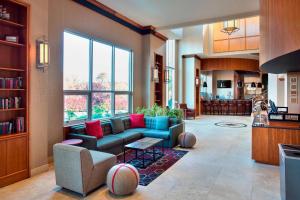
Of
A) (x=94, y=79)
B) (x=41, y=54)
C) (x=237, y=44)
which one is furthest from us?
(x=237, y=44)

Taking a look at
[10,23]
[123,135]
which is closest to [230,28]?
[123,135]

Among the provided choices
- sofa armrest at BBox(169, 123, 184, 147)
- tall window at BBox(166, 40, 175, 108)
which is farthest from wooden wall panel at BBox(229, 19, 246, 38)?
sofa armrest at BBox(169, 123, 184, 147)

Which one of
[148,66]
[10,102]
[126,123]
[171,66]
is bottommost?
[126,123]

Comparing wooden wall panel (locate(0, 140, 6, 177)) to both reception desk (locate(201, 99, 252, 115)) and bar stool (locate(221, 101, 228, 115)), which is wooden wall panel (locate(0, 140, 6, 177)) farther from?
bar stool (locate(221, 101, 228, 115))

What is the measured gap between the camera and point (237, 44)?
11633 mm

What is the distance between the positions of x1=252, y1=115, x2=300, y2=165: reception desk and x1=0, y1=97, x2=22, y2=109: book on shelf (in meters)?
4.60

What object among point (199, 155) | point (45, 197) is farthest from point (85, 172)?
point (199, 155)

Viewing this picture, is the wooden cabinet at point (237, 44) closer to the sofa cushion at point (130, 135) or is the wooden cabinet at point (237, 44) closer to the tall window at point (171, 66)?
the tall window at point (171, 66)

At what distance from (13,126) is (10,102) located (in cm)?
41

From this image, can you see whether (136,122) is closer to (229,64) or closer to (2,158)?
(2,158)

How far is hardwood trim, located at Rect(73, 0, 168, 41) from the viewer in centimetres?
556

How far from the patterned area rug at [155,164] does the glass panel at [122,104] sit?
1.85 m

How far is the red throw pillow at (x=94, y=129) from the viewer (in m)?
4.88

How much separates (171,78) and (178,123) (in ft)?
19.0
